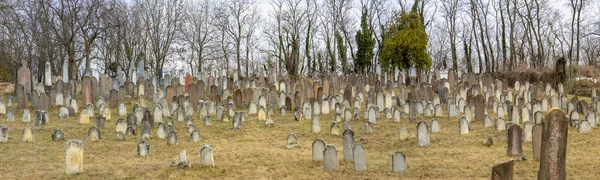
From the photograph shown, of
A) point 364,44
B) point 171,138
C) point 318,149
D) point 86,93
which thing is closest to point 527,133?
point 318,149

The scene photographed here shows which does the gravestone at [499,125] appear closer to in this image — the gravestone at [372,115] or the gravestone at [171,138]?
the gravestone at [372,115]

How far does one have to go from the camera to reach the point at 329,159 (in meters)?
7.74

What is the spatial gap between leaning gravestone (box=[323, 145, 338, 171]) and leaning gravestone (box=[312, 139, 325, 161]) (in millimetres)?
494

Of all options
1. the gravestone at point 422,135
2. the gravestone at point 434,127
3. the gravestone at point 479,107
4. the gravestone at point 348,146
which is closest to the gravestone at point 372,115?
the gravestone at point 434,127

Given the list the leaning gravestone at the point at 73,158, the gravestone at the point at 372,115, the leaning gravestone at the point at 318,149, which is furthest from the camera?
the gravestone at the point at 372,115

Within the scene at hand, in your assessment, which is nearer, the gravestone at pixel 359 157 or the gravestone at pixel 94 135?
the gravestone at pixel 359 157

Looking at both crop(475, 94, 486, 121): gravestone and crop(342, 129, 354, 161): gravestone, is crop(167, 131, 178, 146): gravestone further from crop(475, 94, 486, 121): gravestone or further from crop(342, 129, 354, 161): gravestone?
crop(475, 94, 486, 121): gravestone

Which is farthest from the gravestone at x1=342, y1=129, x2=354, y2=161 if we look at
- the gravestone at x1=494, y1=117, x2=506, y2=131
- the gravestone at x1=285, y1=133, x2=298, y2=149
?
the gravestone at x1=494, y1=117, x2=506, y2=131

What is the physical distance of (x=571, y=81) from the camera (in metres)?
21.8

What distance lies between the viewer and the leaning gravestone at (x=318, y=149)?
826 centimetres

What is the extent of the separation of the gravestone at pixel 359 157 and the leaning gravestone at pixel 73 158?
4091mm

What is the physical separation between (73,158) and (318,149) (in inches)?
146

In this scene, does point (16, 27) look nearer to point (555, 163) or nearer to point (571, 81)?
point (571, 81)

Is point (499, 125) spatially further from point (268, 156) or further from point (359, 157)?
point (268, 156)
